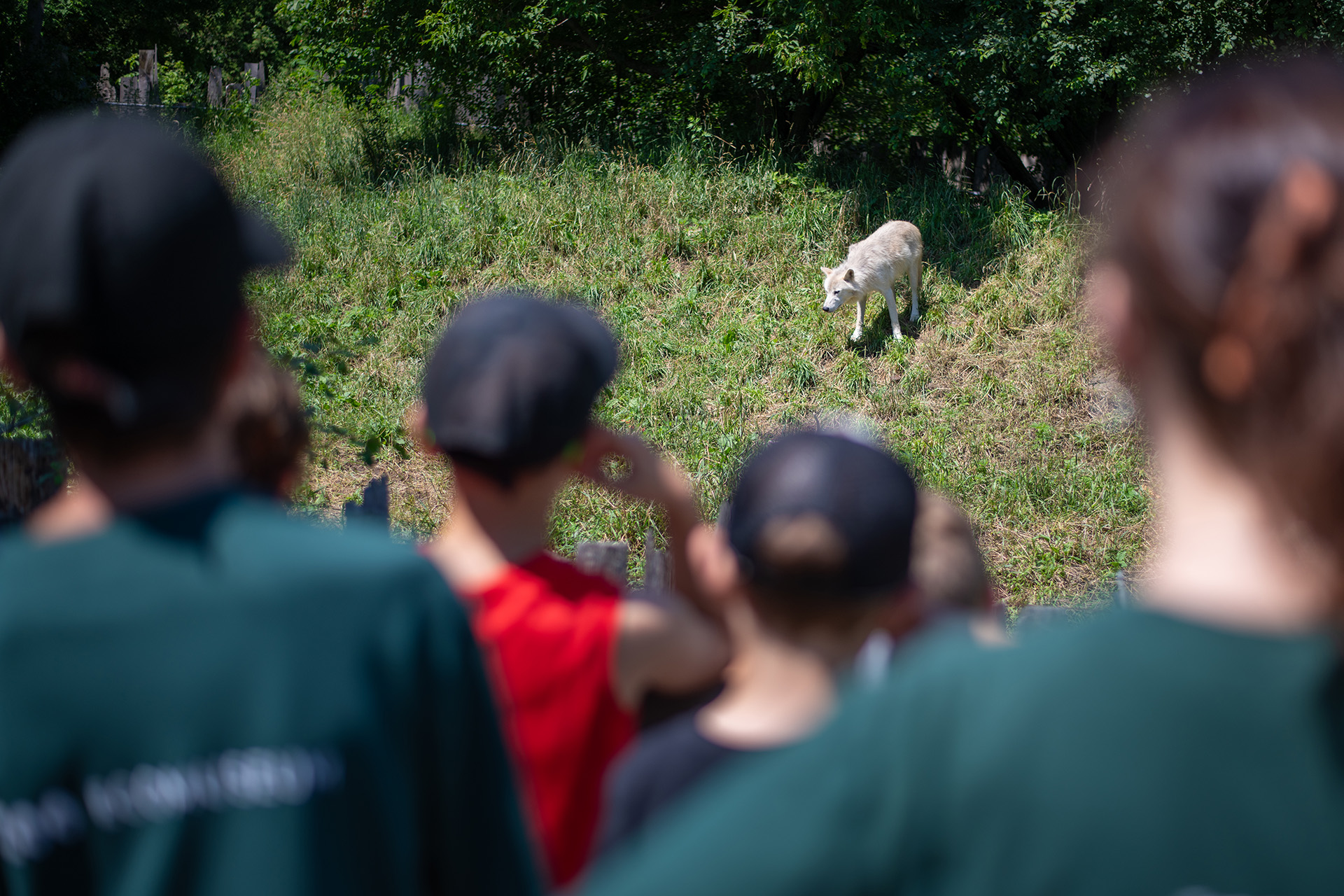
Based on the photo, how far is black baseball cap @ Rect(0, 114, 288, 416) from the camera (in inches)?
36.9

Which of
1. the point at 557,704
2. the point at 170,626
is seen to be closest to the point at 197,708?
the point at 170,626

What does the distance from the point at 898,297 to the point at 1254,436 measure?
9553 mm

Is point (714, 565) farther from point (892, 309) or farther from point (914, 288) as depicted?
point (914, 288)

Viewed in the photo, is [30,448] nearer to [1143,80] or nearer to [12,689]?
[12,689]

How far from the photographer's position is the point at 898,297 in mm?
10016

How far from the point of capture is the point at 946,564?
7.50 feet

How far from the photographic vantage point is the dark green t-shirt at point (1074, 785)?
0.67 meters

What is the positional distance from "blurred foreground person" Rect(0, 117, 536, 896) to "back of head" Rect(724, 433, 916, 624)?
0.61m

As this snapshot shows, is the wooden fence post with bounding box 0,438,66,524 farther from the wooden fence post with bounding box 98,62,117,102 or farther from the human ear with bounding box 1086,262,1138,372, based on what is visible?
the wooden fence post with bounding box 98,62,117,102

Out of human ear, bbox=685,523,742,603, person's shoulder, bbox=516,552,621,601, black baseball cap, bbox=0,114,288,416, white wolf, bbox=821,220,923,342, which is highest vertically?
black baseball cap, bbox=0,114,288,416

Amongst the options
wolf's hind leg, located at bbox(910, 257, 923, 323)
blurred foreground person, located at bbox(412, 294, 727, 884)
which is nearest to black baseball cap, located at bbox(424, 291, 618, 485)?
blurred foreground person, located at bbox(412, 294, 727, 884)

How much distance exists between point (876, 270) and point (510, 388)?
26.2 ft

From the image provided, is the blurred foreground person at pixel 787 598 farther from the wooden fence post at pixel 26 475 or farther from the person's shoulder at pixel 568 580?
the wooden fence post at pixel 26 475

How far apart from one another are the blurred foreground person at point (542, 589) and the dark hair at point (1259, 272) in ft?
3.29
